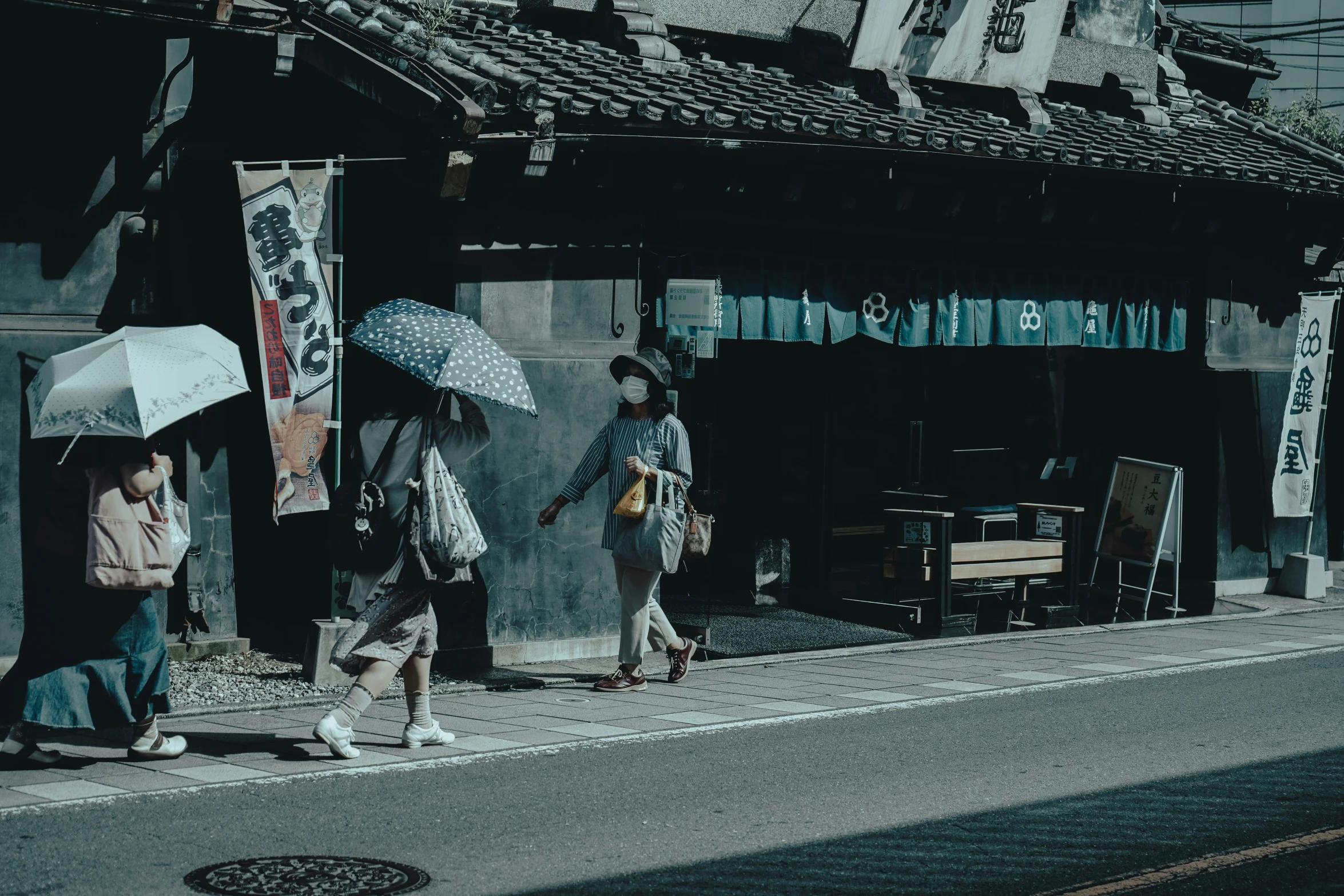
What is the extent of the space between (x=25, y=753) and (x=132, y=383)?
1897 millimetres

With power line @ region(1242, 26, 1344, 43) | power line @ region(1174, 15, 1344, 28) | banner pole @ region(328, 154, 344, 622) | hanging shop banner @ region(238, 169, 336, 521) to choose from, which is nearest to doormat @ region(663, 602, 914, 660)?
banner pole @ region(328, 154, 344, 622)

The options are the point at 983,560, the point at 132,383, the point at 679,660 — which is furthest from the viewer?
the point at 983,560

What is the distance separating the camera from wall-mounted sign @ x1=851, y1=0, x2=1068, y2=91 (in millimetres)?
16062

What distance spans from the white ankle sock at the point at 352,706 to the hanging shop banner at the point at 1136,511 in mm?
9235

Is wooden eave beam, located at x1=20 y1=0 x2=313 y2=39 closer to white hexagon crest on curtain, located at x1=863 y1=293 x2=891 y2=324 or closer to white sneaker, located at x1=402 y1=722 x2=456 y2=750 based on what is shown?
white sneaker, located at x1=402 y1=722 x2=456 y2=750

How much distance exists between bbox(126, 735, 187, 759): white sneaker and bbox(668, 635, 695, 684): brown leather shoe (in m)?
3.74

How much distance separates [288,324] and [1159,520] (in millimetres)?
8742

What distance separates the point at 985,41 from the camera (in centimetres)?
1628

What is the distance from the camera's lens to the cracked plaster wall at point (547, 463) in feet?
36.8

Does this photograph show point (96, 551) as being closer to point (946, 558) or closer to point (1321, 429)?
point (946, 558)

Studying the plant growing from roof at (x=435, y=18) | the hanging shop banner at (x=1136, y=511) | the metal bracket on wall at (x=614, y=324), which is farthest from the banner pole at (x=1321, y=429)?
the plant growing from roof at (x=435, y=18)

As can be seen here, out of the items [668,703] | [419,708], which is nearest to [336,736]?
[419,708]

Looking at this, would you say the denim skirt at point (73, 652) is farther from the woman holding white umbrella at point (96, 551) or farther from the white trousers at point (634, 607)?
the white trousers at point (634, 607)

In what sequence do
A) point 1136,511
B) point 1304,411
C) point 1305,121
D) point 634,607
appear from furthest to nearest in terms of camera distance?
1. point 1305,121
2. point 1304,411
3. point 1136,511
4. point 634,607
